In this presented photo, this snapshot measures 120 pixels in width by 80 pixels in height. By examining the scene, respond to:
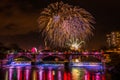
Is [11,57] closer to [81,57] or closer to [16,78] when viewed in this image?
[81,57]

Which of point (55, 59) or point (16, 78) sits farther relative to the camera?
point (55, 59)

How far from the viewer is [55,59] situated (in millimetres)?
93125

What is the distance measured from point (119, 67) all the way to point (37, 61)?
35.3 meters

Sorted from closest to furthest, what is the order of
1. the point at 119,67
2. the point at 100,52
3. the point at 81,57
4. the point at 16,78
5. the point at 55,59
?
the point at 119,67 → the point at 16,78 → the point at 100,52 → the point at 81,57 → the point at 55,59

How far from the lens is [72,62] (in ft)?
267

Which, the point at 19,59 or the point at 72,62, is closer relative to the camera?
the point at 72,62

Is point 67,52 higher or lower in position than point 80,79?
higher

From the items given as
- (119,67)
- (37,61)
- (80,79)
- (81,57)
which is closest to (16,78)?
(80,79)

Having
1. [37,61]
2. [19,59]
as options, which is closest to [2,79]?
[37,61]

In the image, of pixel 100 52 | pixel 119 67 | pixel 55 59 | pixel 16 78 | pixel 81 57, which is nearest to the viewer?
pixel 119 67

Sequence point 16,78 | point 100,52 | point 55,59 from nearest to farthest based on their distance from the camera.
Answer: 1. point 16,78
2. point 100,52
3. point 55,59

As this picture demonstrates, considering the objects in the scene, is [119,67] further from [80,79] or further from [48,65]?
[48,65]

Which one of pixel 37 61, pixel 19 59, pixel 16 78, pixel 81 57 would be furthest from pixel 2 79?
pixel 19 59

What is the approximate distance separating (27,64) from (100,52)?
18305 millimetres
